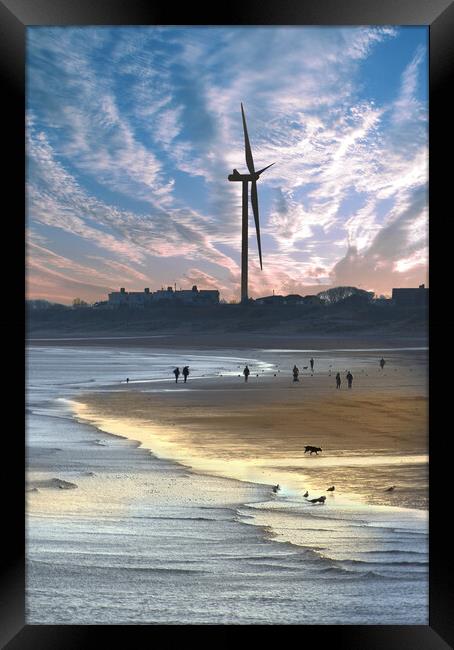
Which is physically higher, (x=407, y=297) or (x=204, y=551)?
(x=407, y=297)

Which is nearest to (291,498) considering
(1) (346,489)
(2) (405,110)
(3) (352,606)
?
(1) (346,489)

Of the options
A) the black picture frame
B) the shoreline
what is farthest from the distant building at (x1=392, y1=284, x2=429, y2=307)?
the black picture frame

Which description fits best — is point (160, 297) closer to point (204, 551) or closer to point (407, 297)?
point (407, 297)

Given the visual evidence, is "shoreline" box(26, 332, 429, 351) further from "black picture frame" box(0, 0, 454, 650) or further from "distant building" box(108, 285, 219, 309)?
"black picture frame" box(0, 0, 454, 650)
